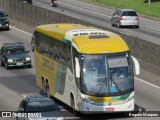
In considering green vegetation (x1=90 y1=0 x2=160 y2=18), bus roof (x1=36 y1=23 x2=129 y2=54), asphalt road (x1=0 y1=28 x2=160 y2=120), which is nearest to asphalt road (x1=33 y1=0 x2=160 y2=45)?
green vegetation (x1=90 y1=0 x2=160 y2=18)

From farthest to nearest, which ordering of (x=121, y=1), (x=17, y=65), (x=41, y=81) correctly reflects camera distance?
(x=121, y=1), (x=17, y=65), (x=41, y=81)

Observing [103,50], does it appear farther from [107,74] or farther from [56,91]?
[56,91]

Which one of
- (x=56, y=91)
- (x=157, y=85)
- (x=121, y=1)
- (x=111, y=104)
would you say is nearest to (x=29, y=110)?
(x=111, y=104)

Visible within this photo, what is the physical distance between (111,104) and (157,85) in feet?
29.3

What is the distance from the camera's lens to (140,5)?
78062 millimetres

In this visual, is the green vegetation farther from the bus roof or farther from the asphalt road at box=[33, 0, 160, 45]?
the bus roof

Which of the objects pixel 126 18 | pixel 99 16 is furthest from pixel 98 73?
pixel 99 16

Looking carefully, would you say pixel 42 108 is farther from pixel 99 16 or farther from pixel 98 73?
pixel 99 16

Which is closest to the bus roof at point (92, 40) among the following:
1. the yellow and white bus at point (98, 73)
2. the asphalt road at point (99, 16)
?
the yellow and white bus at point (98, 73)

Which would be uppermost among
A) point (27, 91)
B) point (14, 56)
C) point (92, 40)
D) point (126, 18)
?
point (92, 40)

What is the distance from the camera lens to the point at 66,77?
94.7ft

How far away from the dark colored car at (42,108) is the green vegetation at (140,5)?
47311 millimetres

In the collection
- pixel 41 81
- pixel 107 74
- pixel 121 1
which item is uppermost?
pixel 107 74

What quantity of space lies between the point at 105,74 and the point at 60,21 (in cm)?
2601
